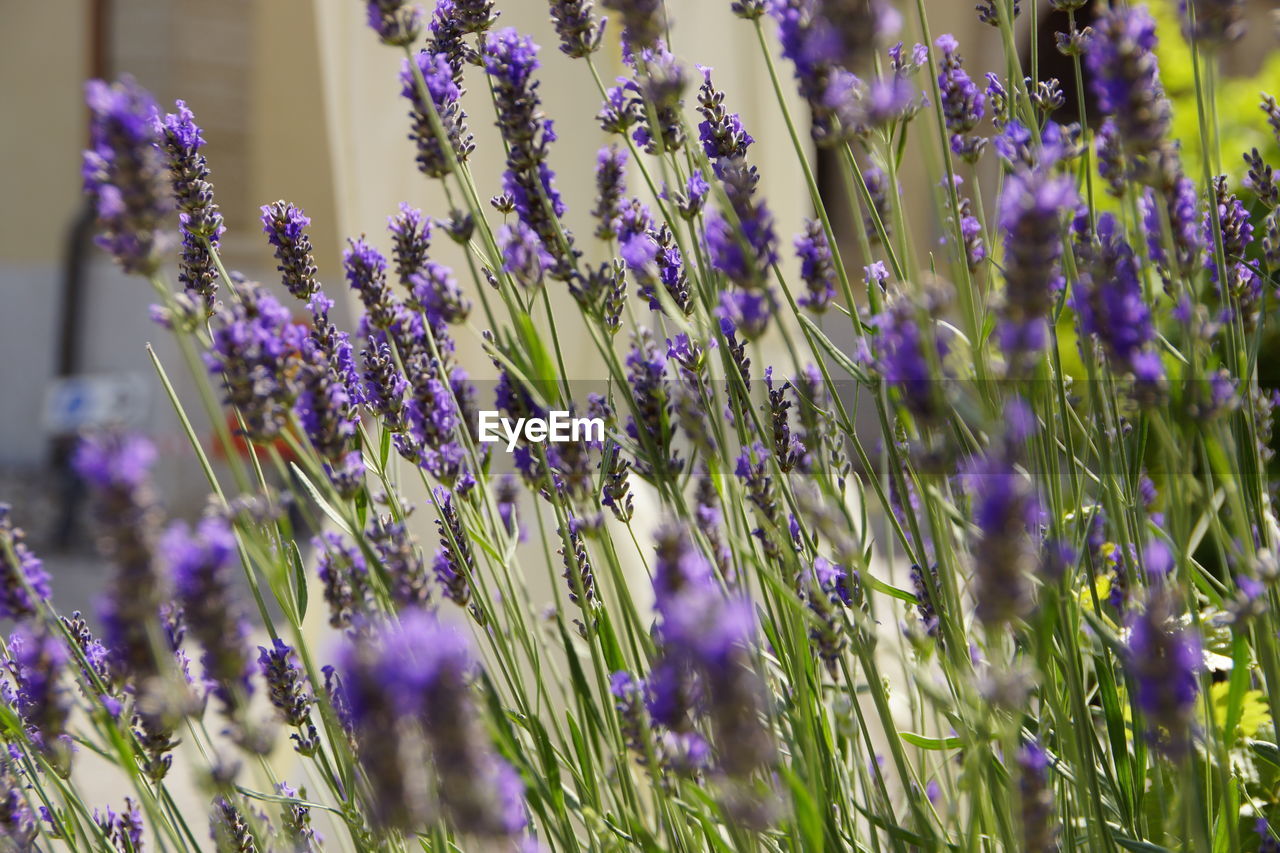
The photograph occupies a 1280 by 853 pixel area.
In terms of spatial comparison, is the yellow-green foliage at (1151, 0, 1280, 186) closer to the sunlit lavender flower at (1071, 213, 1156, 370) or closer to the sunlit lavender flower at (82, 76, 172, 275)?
the sunlit lavender flower at (1071, 213, 1156, 370)

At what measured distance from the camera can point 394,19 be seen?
0.61 meters

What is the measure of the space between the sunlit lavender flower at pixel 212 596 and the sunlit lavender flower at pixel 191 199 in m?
0.34

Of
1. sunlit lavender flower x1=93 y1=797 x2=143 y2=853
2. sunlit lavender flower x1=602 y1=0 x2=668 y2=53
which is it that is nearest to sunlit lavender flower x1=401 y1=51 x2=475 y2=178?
sunlit lavender flower x1=602 y1=0 x2=668 y2=53

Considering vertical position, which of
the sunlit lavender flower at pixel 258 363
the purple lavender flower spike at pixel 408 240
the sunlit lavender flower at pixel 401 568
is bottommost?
the sunlit lavender flower at pixel 401 568

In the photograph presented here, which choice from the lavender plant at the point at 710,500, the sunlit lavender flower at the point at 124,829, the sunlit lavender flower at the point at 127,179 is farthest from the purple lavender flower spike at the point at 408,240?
the sunlit lavender flower at the point at 124,829

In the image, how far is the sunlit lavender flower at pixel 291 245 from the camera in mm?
792

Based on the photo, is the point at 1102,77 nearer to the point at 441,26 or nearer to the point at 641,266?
the point at 641,266

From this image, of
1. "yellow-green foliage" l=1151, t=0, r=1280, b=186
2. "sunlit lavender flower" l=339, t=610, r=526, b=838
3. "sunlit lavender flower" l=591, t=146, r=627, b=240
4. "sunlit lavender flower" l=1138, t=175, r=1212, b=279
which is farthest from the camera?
"yellow-green foliage" l=1151, t=0, r=1280, b=186

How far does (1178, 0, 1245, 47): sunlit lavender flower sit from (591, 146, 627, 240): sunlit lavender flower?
1.09ft

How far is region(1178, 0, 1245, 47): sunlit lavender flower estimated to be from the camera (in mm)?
556

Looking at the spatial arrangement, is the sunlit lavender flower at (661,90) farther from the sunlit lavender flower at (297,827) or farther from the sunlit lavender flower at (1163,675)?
the sunlit lavender flower at (297,827)

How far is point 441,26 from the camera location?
838 mm

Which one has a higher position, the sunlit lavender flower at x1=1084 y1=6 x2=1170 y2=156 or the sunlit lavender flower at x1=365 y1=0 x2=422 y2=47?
the sunlit lavender flower at x1=365 y1=0 x2=422 y2=47

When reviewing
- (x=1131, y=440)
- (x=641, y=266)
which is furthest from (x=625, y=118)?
(x=1131, y=440)
